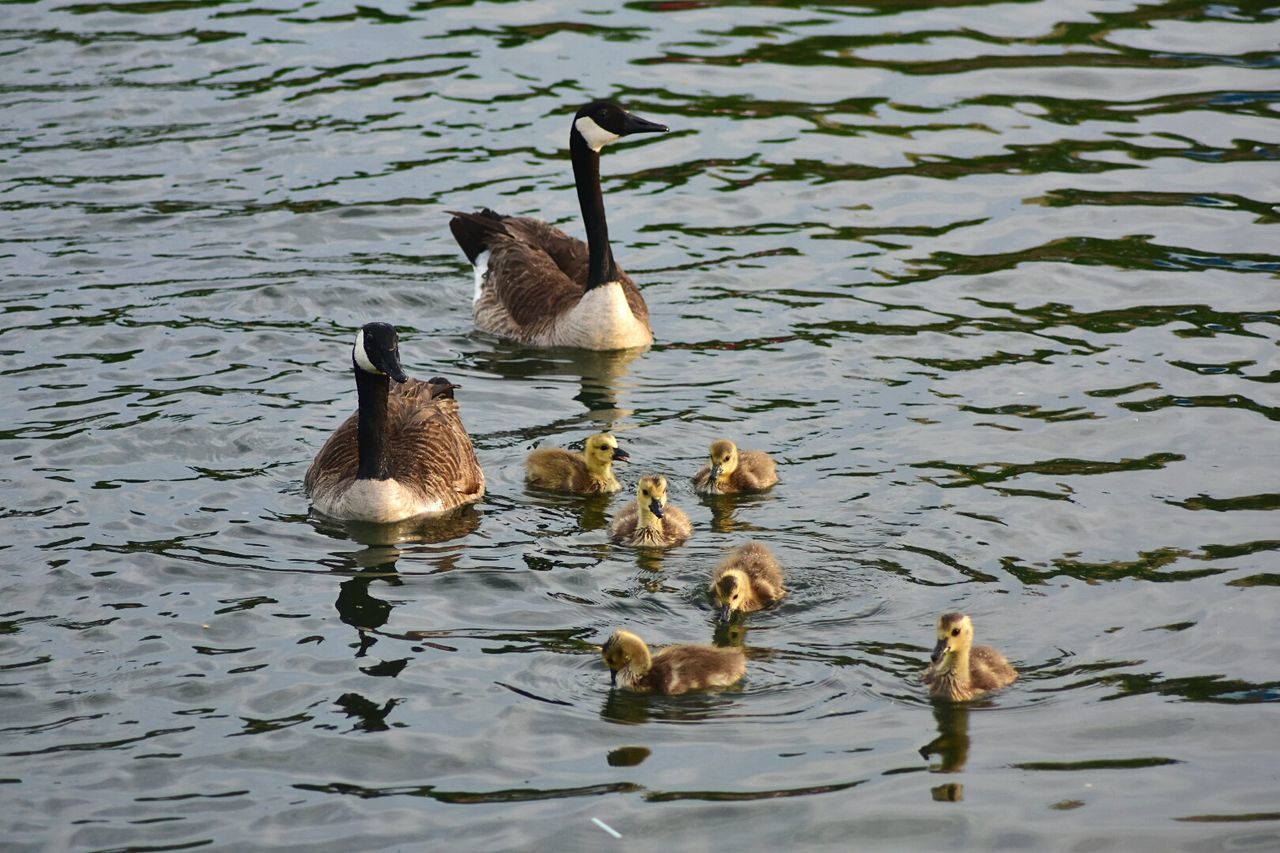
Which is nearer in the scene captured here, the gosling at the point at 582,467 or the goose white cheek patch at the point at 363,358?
the goose white cheek patch at the point at 363,358

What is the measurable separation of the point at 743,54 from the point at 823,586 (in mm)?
12150

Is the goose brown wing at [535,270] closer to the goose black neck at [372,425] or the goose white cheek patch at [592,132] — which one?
the goose white cheek patch at [592,132]

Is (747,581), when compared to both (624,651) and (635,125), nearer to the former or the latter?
(624,651)

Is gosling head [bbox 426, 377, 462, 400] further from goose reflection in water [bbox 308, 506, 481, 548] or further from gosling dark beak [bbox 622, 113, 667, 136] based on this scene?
gosling dark beak [bbox 622, 113, 667, 136]

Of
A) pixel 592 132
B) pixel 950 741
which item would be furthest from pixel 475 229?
pixel 950 741

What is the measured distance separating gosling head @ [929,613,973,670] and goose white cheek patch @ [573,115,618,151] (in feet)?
26.4

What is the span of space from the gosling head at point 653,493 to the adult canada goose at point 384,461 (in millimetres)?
1693

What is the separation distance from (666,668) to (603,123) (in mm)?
7800

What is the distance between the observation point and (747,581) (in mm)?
9891

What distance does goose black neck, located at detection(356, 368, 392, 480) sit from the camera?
38.4ft

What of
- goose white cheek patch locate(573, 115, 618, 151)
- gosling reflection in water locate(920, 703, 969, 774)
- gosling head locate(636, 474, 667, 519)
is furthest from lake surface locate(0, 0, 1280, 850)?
goose white cheek patch locate(573, 115, 618, 151)

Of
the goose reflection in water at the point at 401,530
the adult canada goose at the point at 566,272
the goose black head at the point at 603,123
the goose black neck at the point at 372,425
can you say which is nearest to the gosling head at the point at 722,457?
the goose reflection in water at the point at 401,530

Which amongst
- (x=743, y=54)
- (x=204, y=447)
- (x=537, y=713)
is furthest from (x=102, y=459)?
(x=743, y=54)

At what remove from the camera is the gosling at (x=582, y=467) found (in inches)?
469
